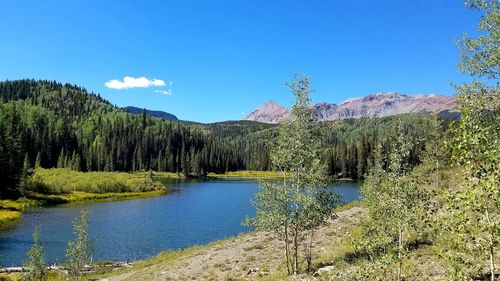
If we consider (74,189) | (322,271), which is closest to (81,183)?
(74,189)

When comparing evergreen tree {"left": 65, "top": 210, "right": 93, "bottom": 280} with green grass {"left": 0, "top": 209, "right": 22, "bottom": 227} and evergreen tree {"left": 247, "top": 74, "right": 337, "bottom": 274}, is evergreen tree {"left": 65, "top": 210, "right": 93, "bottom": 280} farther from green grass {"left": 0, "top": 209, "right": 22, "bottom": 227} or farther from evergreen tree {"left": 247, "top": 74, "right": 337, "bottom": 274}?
green grass {"left": 0, "top": 209, "right": 22, "bottom": 227}

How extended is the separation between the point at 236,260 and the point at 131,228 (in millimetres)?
46034

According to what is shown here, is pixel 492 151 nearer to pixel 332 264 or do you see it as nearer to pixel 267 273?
pixel 332 264

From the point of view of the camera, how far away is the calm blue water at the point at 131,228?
200 feet

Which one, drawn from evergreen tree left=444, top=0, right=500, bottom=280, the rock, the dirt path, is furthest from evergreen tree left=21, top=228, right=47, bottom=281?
evergreen tree left=444, top=0, right=500, bottom=280

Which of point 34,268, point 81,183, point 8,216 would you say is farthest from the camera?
Result: point 81,183

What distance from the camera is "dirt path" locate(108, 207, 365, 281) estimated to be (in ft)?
113

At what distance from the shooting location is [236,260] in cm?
3756

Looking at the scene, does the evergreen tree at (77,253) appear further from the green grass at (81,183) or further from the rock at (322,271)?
the green grass at (81,183)

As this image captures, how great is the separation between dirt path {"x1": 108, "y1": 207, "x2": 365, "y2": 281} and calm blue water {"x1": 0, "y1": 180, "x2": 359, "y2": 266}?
17800mm

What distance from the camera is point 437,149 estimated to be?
178 feet

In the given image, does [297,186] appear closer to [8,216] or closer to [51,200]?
[8,216]

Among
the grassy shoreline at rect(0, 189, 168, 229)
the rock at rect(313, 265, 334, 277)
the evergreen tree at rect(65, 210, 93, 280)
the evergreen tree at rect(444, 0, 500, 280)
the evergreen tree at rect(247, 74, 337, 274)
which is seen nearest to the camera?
the evergreen tree at rect(444, 0, 500, 280)

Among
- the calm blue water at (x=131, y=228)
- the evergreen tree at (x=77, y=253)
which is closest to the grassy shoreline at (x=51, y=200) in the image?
the calm blue water at (x=131, y=228)
